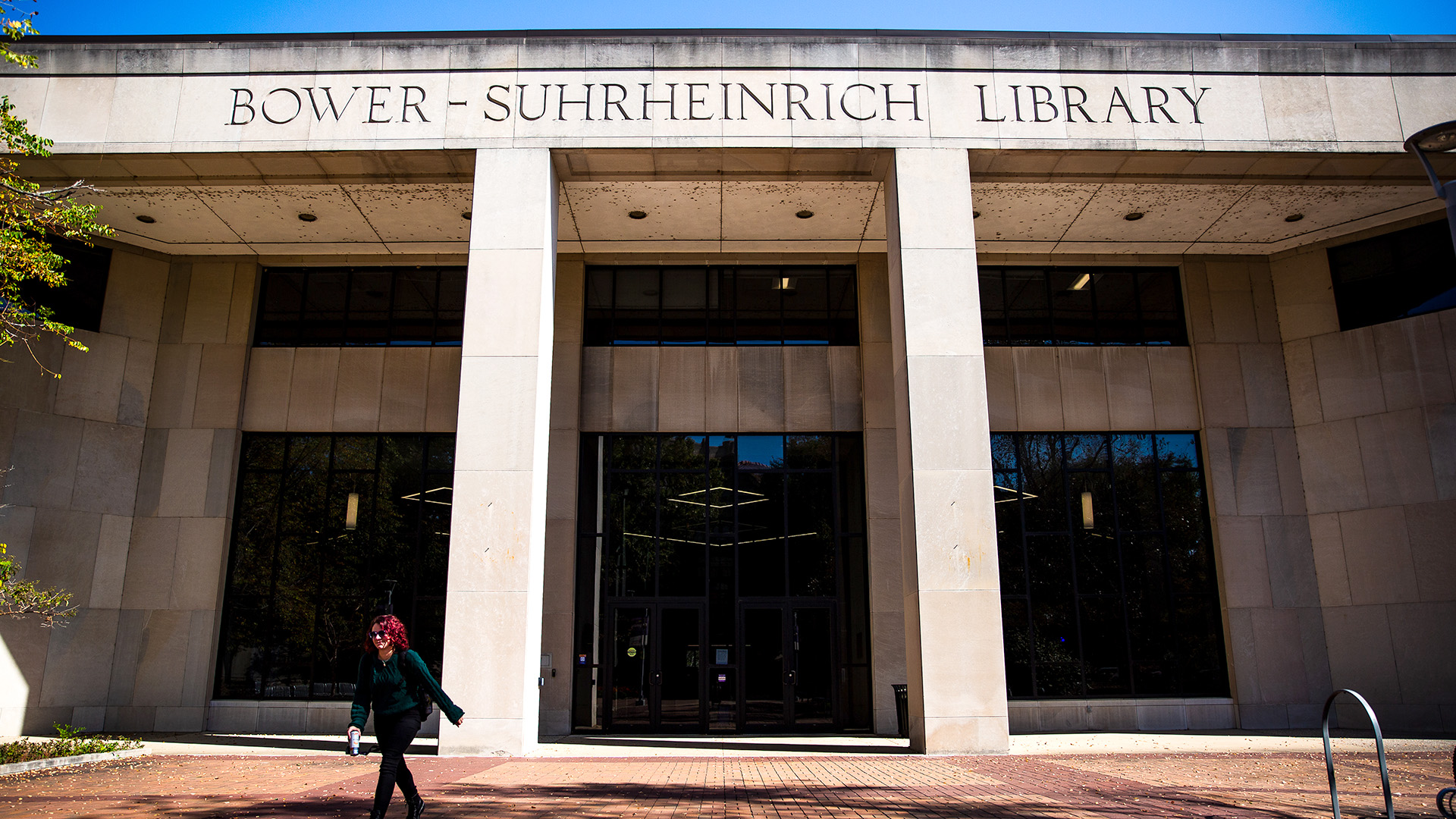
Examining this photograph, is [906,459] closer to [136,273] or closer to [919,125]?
[919,125]

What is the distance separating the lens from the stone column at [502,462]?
11.8 metres

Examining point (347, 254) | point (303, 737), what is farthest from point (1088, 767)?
point (347, 254)

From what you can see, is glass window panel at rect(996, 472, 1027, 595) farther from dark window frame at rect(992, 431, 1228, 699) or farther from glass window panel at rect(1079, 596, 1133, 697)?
glass window panel at rect(1079, 596, 1133, 697)

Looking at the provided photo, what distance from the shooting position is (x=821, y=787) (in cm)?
Answer: 891

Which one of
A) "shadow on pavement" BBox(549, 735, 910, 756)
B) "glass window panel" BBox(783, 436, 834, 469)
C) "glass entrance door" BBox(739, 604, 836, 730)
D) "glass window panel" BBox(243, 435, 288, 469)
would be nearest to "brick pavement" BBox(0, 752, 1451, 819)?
"shadow on pavement" BBox(549, 735, 910, 756)

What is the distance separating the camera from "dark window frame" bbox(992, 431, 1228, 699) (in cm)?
1642

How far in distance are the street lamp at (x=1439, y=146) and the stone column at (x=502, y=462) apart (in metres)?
9.99

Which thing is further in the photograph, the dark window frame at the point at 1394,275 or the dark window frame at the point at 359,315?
the dark window frame at the point at 359,315

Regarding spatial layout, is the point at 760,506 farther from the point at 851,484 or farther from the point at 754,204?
the point at 754,204

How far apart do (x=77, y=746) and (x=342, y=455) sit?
22.1 ft

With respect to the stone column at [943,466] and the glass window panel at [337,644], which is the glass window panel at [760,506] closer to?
the stone column at [943,466]

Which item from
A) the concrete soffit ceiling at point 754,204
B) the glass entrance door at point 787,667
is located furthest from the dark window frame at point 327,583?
the glass entrance door at point 787,667

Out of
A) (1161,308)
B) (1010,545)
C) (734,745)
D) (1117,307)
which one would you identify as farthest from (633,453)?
(1161,308)

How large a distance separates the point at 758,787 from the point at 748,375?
9636mm
